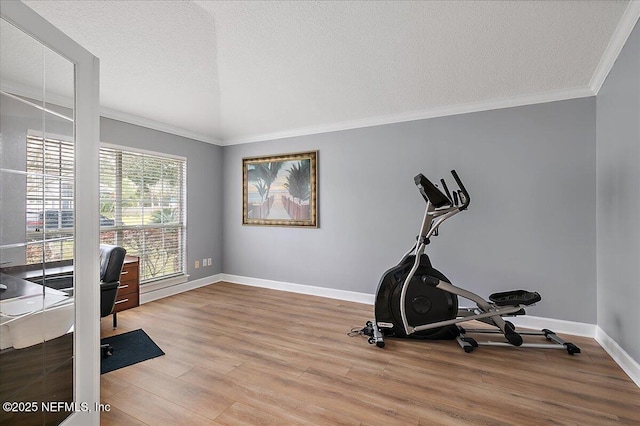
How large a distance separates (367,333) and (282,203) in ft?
7.80

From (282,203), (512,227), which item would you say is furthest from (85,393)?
(512,227)

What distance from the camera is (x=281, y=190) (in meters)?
4.51

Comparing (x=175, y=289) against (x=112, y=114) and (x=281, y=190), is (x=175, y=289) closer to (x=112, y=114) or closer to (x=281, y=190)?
(x=281, y=190)

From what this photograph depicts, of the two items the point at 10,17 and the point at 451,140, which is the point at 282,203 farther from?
the point at 10,17

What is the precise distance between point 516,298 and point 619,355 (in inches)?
29.3

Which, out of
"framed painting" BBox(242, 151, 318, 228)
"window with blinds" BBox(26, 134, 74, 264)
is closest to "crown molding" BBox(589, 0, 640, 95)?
"framed painting" BBox(242, 151, 318, 228)

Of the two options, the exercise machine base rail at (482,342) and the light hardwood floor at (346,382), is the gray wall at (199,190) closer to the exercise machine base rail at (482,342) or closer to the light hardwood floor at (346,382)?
the light hardwood floor at (346,382)

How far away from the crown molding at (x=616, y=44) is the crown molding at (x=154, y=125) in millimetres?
4698

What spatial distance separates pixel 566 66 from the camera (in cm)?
246

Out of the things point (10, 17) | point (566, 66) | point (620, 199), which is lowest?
point (620, 199)

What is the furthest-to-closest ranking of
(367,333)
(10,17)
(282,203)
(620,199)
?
(282,203)
(367,333)
(620,199)
(10,17)

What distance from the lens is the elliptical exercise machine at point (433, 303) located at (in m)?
2.58

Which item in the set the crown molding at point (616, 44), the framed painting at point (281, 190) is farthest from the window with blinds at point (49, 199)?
the crown molding at point (616, 44)

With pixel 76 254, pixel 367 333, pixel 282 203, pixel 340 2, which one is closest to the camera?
pixel 76 254
